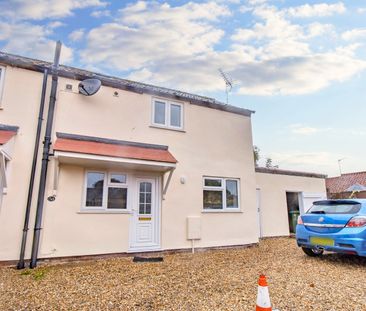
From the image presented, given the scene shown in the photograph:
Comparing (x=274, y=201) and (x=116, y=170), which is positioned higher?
(x=116, y=170)

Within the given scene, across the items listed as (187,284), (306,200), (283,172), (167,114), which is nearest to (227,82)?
(167,114)

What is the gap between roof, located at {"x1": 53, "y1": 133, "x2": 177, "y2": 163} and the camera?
670cm

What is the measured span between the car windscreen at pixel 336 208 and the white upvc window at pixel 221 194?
3.09 metres

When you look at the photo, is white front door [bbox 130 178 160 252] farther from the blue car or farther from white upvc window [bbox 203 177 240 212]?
the blue car

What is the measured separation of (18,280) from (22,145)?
346cm

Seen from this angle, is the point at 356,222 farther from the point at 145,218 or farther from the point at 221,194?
the point at 145,218

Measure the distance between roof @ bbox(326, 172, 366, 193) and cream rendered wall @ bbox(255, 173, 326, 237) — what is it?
54.6 ft

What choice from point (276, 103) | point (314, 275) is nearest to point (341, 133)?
point (276, 103)

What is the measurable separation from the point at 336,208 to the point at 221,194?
394 cm

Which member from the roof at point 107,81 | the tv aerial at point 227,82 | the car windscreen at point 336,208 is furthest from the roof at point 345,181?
the car windscreen at point 336,208

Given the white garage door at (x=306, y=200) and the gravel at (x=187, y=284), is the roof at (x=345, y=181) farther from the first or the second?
the gravel at (x=187, y=284)

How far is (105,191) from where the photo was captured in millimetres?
7598

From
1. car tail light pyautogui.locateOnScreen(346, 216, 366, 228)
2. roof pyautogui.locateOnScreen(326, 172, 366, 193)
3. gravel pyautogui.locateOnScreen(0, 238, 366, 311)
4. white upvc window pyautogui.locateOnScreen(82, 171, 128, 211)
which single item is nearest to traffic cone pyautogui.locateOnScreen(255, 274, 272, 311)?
gravel pyautogui.locateOnScreen(0, 238, 366, 311)

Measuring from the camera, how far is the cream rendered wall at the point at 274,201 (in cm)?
1206
